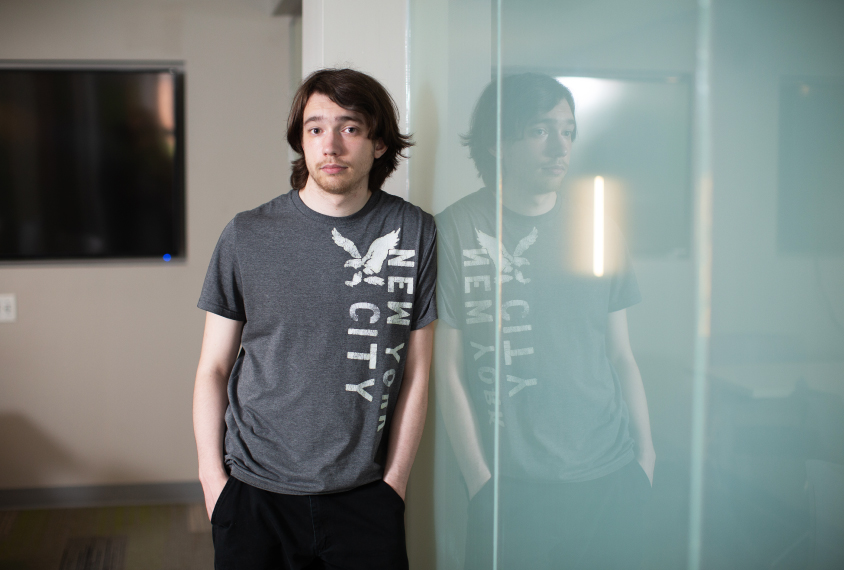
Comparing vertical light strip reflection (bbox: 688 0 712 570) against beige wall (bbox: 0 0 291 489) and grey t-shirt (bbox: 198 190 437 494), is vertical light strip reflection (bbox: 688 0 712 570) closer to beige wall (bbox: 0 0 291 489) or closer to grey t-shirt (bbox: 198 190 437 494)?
grey t-shirt (bbox: 198 190 437 494)

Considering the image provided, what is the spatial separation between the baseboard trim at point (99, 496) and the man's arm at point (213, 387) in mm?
1807

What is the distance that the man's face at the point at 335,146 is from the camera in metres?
1.04

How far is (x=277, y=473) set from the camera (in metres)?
1.04

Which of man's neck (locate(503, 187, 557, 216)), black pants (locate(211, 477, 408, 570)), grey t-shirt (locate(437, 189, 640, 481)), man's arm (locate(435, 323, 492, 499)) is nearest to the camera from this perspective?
grey t-shirt (locate(437, 189, 640, 481))

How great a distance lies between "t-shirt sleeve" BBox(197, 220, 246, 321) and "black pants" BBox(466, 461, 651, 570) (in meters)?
0.57

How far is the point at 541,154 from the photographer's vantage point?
690 millimetres

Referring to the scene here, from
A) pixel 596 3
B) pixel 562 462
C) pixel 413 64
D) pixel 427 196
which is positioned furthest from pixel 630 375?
→ pixel 413 64

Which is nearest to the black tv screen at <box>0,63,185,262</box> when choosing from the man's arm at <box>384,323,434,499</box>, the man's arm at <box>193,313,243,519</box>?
the man's arm at <box>193,313,243,519</box>

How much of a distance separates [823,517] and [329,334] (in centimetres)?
79

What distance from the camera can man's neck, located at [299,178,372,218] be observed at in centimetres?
107

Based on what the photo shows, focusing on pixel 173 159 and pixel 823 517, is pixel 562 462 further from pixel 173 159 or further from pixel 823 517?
pixel 173 159

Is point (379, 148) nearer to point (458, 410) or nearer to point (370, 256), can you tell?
point (370, 256)

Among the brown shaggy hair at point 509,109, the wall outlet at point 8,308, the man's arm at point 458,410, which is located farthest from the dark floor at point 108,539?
the brown shaggy hair at point 509,109

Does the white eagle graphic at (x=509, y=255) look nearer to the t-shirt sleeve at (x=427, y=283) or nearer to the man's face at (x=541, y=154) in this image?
the man's face at (x=541, y=154)
